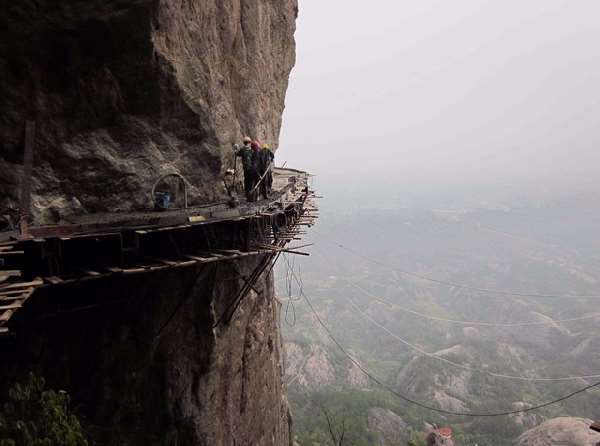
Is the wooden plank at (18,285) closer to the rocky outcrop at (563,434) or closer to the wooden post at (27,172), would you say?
the wooden post at (27,172)

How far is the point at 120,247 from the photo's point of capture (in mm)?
6625

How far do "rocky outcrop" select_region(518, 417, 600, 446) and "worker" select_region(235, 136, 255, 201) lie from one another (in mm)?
31841

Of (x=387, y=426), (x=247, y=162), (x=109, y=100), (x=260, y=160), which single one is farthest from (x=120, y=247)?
(x=387, y=426)

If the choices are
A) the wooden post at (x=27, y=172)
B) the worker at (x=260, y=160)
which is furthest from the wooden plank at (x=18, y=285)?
the worker at (x=260, y=160)

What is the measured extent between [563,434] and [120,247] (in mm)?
37419

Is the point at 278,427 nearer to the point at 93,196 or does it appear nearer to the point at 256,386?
the point at 256,386

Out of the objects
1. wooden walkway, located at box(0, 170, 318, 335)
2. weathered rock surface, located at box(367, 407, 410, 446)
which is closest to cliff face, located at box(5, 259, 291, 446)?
wooden walkway, located at box(0, 170, 318, 335)

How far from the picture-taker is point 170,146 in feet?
29.9

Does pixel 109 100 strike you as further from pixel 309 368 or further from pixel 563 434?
pixel 309 368

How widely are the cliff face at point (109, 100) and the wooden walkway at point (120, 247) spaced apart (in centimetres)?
101

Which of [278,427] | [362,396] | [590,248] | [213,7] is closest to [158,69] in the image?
[213,7]

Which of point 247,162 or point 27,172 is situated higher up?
point 247,162

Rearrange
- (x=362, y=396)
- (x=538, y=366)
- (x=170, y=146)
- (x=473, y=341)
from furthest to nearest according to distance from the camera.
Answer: (x=473, y=341), (x=538, y=366), (x=362, y=396), (x=170, y=146)

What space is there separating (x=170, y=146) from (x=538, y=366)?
308 feet
